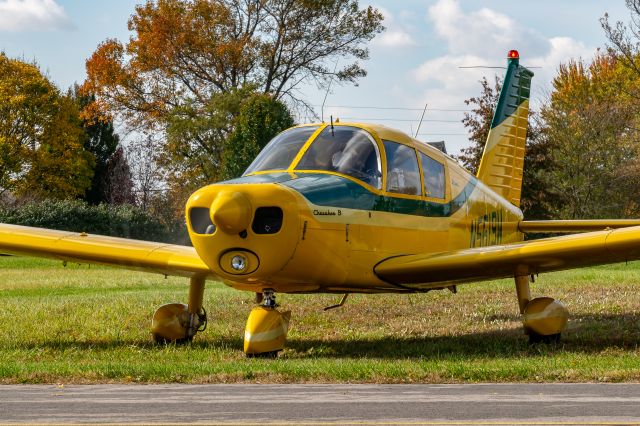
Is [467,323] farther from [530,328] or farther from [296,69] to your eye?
[296,69]

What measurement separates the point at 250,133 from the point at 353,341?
3315 centimetres

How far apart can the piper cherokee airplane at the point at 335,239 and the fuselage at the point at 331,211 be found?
2 centimetres

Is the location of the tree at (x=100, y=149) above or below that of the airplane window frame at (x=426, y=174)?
above

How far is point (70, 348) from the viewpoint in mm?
12688

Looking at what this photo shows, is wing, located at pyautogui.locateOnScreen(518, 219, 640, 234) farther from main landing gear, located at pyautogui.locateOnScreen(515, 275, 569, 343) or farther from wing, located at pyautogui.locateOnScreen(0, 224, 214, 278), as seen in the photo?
wing, located at pyautogui.locateOnScreen(0, 224, 214, 278)

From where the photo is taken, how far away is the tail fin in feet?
56.4

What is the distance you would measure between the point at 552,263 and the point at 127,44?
51442 millimetres

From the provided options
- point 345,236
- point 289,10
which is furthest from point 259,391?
point 289,10

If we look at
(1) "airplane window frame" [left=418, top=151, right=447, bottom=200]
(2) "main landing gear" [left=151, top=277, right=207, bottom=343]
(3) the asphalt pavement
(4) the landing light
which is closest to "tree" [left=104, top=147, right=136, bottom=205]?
(2) "main landing gear" [left=151, top=277, right=207, bottom=343]

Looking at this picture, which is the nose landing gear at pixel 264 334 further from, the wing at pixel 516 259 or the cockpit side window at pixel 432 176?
the cockpit side window at pixel 432 176

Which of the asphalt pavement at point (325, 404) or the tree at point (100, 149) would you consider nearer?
the asphalt pavement at point (325, 404)

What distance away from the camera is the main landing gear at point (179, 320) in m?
13.3

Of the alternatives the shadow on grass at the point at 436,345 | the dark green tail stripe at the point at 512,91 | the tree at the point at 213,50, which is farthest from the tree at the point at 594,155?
the shadow on grass at the point at 436,345

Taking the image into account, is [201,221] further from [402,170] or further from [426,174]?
[426,174]
